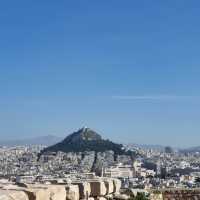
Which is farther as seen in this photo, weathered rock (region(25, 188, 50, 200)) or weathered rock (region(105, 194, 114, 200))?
weathered rock (region(105, 194, 114, 200))

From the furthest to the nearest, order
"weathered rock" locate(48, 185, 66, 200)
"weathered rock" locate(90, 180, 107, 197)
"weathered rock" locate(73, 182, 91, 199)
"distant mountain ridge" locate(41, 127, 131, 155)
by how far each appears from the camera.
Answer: "distant mountain ridge" locate(41, 127, 131, 155) < "weathered rock" locate(90, 180, 107, 197) < "weathered rock" locate(73, 182, 91, 199) < "weathered rock" locate(48, 185, 66, 200)

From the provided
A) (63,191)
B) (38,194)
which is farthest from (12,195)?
(63,191)

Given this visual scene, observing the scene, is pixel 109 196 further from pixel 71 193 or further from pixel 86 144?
pixel 86 144

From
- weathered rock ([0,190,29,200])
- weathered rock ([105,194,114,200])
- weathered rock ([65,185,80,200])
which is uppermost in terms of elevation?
weathered rock ([0,190,29,200])

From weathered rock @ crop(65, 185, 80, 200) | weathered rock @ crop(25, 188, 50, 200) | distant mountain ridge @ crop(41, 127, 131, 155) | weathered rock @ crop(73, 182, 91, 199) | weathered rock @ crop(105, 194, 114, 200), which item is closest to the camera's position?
weathered rock @ crop(25, 188, 50, 200)

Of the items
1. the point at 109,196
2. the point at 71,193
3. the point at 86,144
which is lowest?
the point at 109,196

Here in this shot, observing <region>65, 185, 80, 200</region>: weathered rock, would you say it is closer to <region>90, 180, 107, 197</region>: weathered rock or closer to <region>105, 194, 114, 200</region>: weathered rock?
<region>90, 180, 107, 197</region>: weathered rock

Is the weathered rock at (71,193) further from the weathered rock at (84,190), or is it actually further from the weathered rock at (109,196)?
the weathered rock at (109,196)

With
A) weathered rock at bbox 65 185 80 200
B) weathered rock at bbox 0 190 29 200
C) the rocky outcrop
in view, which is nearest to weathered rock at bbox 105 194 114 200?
the rocky outcrop

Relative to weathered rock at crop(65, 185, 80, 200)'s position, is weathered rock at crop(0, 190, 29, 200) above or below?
above
